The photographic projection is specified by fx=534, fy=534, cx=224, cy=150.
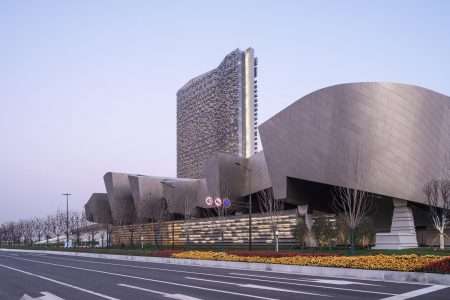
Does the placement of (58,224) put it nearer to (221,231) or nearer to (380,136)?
(221,231)

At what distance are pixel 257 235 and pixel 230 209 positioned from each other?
43.2ft

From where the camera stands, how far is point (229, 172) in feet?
238

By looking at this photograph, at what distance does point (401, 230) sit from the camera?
46.9 m

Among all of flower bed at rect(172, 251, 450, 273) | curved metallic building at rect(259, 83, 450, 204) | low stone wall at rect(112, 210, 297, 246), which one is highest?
curved metallic building at rect(259, 83, 450, 204)

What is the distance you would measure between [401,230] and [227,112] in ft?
354

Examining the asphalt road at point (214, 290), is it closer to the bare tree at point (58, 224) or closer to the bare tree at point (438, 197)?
the bare tree at point (438, 197)

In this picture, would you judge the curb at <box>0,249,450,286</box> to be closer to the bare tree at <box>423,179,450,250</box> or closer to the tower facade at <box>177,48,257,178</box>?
the bare tree at <box>423,179,450,250</box>

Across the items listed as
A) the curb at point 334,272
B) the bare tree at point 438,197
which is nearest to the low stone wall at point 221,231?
the bare tree at point 438,197

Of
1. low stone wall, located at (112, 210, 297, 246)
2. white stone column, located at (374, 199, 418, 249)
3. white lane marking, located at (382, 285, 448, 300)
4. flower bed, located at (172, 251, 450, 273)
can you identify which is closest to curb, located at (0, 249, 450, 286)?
flower bed, located at (172, 251, 450, 273)

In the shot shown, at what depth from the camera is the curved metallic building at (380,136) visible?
46062mm

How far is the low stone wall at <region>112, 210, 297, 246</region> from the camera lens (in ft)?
189

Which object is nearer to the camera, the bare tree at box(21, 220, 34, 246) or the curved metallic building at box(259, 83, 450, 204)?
the curved metallic building at box(259, 83, 450, 204)

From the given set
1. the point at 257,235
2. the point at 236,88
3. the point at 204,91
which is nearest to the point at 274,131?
the point at 257,235

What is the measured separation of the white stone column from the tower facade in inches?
3940
